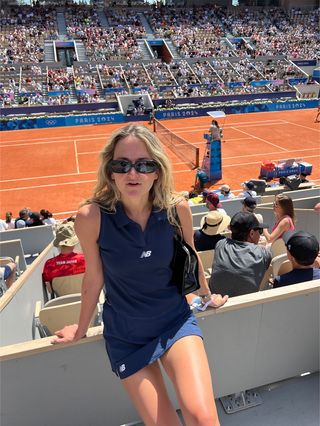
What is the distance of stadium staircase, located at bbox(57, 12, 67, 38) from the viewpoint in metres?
37.6

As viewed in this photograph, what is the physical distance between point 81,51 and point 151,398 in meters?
38.1

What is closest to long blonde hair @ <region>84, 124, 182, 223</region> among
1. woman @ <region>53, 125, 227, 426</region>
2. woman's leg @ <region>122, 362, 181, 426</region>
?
woman @ <region>53, 125, 227, 426</region>

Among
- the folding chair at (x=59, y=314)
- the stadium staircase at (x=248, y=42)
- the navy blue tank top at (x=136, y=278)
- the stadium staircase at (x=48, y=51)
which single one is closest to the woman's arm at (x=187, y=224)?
the navy blue tank top at (x=136, y=278)

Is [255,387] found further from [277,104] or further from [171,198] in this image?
[277,104]

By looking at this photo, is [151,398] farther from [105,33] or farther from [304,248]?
A: [105,33]

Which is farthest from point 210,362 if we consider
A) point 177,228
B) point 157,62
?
point 157,62

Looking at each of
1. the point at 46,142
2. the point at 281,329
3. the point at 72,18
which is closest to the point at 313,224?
the point at 281,329

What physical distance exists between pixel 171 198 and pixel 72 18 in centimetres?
4522

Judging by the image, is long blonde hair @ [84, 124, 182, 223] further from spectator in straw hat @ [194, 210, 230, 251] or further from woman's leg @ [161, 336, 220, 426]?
spectator in straw hat @ [194, 210, 230, 251]

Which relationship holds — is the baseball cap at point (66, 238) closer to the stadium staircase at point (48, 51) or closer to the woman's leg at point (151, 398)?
the woman's leg at point (151, 398)

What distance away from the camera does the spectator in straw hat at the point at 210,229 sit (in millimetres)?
4664

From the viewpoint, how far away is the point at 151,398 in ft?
6.79

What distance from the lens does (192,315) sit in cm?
241

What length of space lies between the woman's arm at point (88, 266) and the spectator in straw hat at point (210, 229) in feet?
8.56
